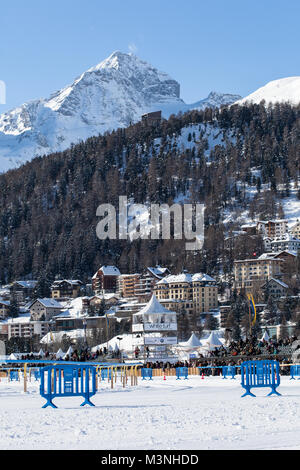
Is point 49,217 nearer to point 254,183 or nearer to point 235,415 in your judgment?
point 254,183

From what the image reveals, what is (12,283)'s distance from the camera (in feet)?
577

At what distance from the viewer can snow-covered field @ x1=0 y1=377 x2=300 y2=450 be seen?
30.8 feet

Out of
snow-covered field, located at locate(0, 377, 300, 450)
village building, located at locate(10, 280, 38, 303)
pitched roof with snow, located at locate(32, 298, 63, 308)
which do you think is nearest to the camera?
snow-covered field, located at locate(0, 377, 300, 450)

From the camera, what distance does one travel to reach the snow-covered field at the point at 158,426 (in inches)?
370

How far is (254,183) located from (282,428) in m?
183

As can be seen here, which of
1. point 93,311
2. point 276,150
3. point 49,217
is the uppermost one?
point 276,150

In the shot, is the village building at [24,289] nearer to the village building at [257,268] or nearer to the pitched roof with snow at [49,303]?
the pitched roof with snow at [49,303]

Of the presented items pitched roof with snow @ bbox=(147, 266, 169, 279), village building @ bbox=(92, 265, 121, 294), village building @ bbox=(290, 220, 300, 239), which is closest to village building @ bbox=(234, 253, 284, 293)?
pitched roof with snow @ bbox=(147, 266, 169, 279)

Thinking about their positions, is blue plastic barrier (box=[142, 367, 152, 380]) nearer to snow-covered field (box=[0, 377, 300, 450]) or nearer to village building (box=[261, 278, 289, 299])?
snow-covered field (box=[0, 377, 300, 450])

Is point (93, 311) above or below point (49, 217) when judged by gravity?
below

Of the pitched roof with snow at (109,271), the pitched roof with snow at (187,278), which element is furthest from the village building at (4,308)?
the pitched roof with snow at (187,278)

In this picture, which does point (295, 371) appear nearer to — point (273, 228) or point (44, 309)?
point (44, 309)

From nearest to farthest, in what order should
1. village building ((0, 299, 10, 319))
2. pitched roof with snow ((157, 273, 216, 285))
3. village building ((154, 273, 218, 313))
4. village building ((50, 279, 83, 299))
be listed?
village building ((154, 273, 218, 313)) → pitched roof with snow ((157, 273, 216, 285)) → village building ((0, 299, 10, 319)) → village building ((50, 279, 83, 299))
